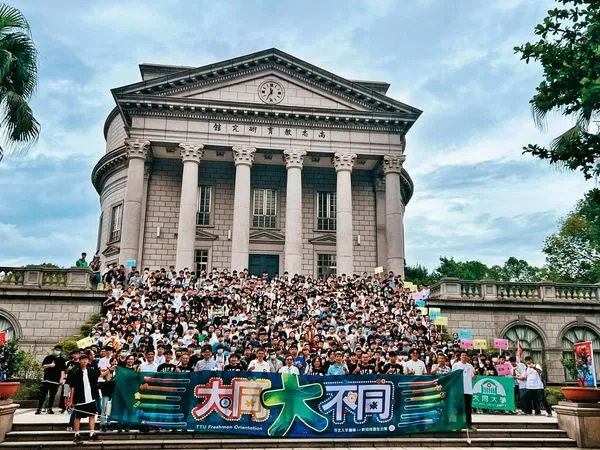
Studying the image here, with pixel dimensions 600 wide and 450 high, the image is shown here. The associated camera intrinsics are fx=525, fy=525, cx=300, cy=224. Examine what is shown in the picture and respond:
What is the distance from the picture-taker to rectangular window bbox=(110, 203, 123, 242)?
36.9 m

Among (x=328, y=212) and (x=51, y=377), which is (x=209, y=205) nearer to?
(x=328, y=212)

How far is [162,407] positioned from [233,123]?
75.2 feet

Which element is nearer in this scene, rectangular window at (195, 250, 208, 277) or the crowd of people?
the crowd of people

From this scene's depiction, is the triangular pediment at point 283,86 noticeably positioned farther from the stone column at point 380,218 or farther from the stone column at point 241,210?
the stone column at point 380,218

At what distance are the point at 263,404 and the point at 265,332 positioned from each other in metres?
5.44

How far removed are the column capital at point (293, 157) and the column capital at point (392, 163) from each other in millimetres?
5166

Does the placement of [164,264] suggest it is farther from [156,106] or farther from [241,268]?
[156,106]

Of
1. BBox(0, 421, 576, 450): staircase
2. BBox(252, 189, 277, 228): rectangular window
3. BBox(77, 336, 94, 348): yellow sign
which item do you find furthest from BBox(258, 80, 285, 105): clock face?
BBox(0, 421, 576, 450): staircase

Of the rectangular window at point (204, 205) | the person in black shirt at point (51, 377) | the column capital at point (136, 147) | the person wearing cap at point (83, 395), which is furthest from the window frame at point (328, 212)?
the person wearing cap at point (83, 395)

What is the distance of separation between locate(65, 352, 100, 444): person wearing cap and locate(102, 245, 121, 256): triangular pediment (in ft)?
83.2

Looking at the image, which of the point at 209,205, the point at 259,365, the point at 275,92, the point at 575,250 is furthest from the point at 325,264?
the point at 575,250

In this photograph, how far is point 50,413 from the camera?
14.1m

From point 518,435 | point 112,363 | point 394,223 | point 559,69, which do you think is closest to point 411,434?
point 518,435

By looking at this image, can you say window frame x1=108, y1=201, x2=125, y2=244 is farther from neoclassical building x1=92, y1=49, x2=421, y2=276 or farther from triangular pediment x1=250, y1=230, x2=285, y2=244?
triangular pediment x1=250, y1=230, x2=285, y2=244
